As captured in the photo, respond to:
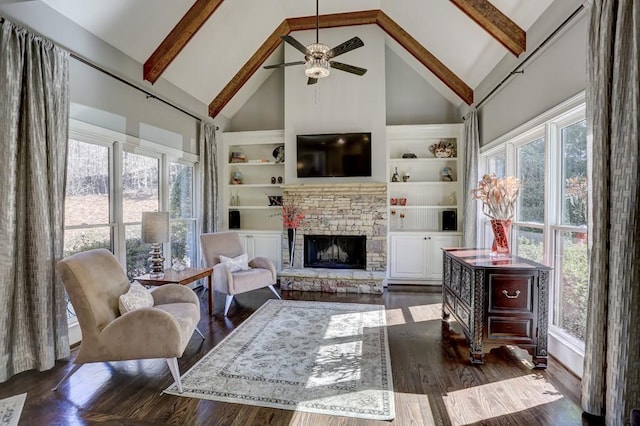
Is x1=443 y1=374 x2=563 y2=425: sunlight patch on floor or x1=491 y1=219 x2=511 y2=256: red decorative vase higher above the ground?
x1=491 y1=219 x2=511 y2=256: red decorative vase

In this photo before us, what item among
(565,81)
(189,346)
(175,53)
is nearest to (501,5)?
(565,81)

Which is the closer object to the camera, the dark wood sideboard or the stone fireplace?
the dark wood sideboard

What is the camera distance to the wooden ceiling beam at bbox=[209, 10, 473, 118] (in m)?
5.01

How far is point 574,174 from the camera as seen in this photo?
279 cm

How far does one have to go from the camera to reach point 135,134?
4.00m

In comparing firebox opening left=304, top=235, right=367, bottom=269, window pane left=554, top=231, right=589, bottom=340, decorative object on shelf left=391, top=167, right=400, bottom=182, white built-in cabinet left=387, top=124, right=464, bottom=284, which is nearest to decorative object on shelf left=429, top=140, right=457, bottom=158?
white built-in cabinet left=387, top=124, right=464, bottom=284

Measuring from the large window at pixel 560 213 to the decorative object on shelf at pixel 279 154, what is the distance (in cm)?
371

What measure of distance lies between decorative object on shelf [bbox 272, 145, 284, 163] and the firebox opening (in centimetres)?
151

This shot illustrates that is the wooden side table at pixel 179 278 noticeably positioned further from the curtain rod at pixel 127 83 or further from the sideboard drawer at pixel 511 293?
the sideboard drawer at pixel 511 293

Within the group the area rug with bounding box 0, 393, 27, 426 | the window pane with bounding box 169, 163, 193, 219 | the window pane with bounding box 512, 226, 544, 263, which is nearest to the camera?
the area rug with bounding box 0, 393, 27, 426

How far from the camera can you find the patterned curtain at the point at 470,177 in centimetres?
476

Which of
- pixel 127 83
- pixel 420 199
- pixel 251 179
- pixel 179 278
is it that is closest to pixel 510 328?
pixel 179 278

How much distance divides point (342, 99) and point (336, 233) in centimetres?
231

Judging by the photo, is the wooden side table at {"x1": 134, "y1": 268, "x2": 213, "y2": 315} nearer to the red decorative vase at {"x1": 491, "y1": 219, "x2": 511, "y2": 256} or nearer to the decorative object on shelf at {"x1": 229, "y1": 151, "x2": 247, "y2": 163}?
the decorative object on shelf at {"x1": 229, "y1": 151, "x2": 247, "y2": 163}
